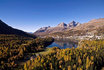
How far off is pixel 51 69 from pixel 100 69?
32.8m

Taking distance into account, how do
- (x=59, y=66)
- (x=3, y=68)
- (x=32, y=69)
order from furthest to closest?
(x=59, y=66) < (x=3, y=68) < (x=32, y=69)

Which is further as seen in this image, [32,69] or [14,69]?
[14,69]

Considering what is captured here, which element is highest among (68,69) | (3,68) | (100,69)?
(3,68)

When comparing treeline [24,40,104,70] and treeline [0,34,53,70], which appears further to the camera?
treeline [0,34,53,70]

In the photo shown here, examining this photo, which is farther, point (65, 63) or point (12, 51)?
point (12, 51)

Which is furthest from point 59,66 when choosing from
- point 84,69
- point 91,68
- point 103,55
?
point 103,55

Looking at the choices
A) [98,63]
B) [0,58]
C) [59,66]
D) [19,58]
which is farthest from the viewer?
[19,58]

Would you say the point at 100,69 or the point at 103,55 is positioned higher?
the point at 103,55

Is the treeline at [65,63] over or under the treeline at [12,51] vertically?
under

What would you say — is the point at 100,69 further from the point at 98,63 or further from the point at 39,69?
the point at 39,69

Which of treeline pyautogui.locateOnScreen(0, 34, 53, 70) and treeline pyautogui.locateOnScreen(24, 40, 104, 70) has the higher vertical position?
treeline pyautogui.locateOnScreen(0, 34, 53, 70)

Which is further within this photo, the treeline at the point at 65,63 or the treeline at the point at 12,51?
the treeline at the point at 12,51

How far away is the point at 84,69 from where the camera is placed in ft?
165

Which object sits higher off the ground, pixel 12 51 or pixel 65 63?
pixel 12 51
